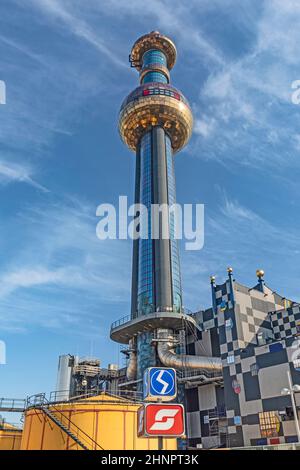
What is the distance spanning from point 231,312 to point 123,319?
21895 mm

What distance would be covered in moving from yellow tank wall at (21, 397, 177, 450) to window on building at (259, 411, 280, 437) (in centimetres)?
1285

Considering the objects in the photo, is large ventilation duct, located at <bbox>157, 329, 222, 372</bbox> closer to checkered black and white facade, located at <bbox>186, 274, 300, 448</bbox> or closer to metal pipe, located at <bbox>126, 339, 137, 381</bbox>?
checkered black and white facade, located at <bbox>186, 274, 300, 448</bbox>

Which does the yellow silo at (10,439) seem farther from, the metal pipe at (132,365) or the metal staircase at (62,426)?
the metal pipe at (132,365)

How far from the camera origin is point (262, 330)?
46.6m

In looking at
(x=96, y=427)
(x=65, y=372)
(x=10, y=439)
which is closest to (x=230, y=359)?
(x=96, y=427)

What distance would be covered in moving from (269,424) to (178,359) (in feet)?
62.4

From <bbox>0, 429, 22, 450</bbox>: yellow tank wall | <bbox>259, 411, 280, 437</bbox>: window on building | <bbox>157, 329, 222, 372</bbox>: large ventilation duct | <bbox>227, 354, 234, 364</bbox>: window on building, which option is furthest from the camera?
<bbox>157, 329, 222, 372</bbox>: large ventilation duct

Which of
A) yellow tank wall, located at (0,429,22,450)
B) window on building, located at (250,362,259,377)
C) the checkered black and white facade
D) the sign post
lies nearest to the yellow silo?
yellow tank wall, located at (0,429,22,450)

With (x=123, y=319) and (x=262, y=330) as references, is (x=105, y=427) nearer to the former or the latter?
(x=262, y=330)

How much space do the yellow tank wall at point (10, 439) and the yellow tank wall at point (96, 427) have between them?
1599cm

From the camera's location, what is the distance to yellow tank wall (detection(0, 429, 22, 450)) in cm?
3822

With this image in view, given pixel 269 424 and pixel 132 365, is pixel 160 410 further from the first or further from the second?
pixel 132 365

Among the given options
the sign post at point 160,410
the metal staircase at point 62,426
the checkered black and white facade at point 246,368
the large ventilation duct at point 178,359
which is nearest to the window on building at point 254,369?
the checkered black and white facade at point 246,368

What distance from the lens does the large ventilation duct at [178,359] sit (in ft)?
162
